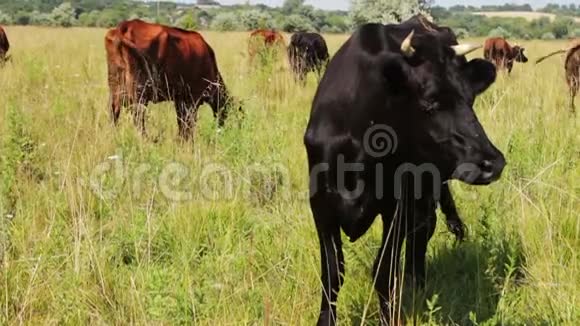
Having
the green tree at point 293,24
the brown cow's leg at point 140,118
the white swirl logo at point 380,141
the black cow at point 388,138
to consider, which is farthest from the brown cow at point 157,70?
the green tree at point 293,24

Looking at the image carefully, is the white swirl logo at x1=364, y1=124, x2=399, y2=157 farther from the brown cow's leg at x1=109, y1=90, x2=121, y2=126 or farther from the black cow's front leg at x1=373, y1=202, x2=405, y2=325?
the brown cow's leg at x1=109, y1=90, x2=121, y2=126

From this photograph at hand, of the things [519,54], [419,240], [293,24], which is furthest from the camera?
[293,24]

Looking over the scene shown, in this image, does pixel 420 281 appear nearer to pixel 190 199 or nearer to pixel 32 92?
pixel 190 199

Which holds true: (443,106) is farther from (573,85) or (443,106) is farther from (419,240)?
(573,85)

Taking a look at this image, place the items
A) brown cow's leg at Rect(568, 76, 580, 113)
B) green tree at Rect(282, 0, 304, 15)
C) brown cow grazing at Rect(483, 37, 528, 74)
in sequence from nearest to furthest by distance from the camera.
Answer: green tree at Rect(282, 0, 304, 15), brown cow's leg at Rect(568, 76, 580, 113), brown cow grazing at Rect(483, 37, 528, 74)

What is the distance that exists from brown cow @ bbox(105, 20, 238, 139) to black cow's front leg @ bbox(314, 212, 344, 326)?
11.6ft

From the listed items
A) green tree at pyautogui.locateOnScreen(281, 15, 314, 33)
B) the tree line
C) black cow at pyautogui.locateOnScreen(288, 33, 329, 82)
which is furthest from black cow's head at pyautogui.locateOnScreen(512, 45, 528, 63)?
green tree at pyautogui.locateOnScreen(281, 15, 314, 33)

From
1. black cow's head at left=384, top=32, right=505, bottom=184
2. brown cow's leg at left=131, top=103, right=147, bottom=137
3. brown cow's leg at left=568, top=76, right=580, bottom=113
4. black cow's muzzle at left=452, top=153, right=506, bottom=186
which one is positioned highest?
black cow's head at left=384, top=32, right=505, bottom=184

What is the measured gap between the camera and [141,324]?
8.07ft

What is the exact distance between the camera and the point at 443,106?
7.89 feet

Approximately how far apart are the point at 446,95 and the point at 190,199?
203 centimetres

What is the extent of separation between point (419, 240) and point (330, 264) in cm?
58

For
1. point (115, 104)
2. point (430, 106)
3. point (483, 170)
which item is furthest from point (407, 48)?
point (115, 104)

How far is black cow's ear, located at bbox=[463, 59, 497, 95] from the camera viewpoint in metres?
2.54
